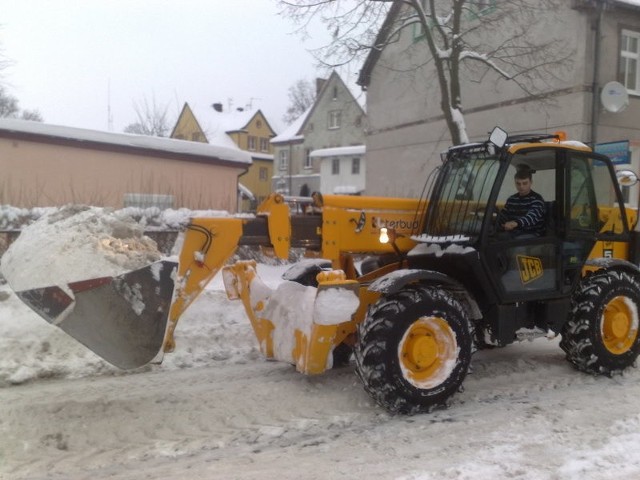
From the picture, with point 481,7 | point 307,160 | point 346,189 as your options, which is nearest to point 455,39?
point 481,7

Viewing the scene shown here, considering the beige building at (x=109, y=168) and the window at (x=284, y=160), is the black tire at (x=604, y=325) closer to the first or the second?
the beige building at (x=109, y=168)

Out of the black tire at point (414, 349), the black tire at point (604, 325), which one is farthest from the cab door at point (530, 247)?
the black tire at point (414, 349)

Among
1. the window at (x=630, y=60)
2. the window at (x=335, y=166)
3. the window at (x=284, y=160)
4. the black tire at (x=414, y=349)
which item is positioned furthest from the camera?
the window at (x=284, y=160)

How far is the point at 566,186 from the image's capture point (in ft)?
17.1

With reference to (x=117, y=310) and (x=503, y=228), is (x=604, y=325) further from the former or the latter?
(x=117, y=310)

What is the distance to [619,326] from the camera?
5.63m

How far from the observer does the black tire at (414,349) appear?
14.1 feet

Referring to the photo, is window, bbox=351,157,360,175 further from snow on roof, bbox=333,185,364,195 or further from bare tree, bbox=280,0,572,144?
bare tree, bbox=280,0,572,144

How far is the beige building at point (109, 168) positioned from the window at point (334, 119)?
2551cm

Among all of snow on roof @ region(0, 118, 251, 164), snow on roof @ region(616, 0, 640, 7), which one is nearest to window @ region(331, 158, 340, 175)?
snow on roof @ region(0, 118, 251, 164)

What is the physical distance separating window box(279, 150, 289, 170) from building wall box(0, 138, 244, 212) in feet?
102

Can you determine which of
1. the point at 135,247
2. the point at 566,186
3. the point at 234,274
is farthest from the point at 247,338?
the point at 566,186

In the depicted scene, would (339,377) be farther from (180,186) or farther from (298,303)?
(180,186)

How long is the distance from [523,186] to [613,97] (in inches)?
453
